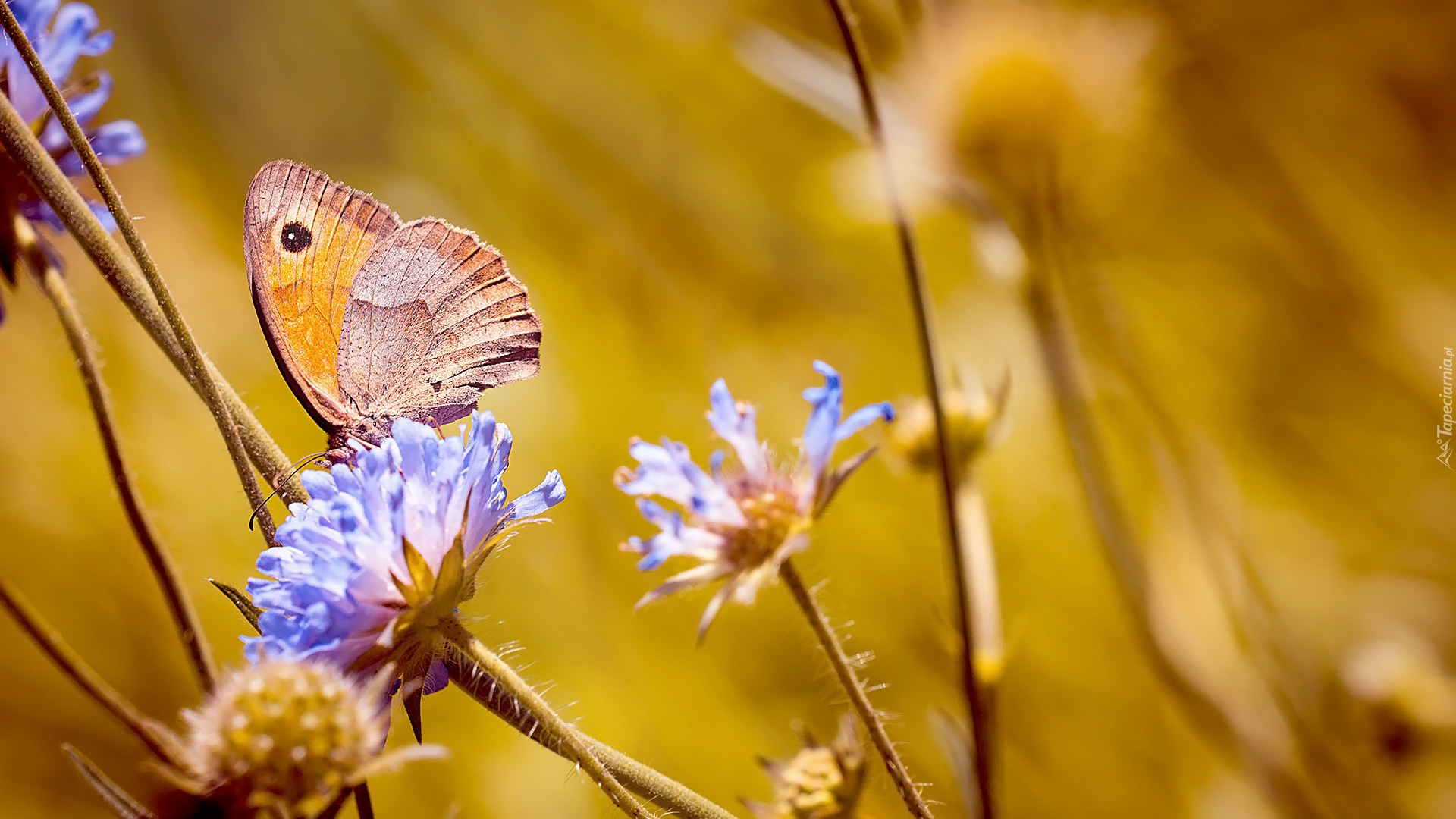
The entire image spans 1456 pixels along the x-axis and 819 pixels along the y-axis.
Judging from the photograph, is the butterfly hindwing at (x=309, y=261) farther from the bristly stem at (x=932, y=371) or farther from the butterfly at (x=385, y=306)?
the bristly stem at (x=932, y=371)

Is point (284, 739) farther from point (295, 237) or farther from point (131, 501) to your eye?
point (295, 237)

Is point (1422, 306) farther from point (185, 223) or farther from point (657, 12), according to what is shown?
point (185, 223)

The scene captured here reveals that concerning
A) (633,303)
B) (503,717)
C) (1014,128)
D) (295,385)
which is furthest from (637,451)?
(633,303)

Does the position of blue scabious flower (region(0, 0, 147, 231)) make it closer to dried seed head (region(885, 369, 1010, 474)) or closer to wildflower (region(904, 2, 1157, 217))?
dried seed head (region(885, 369, 1010, 474))

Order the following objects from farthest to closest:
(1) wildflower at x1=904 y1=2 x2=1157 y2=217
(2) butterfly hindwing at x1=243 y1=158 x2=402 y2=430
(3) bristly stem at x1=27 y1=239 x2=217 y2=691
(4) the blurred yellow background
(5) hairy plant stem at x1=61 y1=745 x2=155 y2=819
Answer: (4) the blurred yellow background, (1) wildflower at x1=904 y1=2 x2=1157 y2=217, (2) butterfly hindwing at x1=243 y1=158 x2=402 y2=430, (3) bristly stem at x1=27 y1=239 x2=217 y2=691, (5) hairy plant stem at x1=61 y1=745 x2=155 y2=819

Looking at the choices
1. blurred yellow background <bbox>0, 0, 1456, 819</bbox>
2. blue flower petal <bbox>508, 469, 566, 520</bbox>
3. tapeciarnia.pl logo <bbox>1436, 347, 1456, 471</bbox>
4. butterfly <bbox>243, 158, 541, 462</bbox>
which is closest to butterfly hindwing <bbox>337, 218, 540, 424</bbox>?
butterfly <bbox>243, 158, 541, 462</bbox>

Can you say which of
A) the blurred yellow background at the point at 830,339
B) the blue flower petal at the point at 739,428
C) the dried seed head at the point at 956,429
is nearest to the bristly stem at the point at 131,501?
the blue flower petal at the point at 739,428
